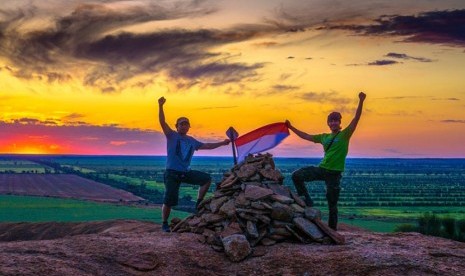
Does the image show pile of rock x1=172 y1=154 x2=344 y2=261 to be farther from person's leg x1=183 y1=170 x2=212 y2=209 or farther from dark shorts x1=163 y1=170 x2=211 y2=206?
dark shorts x1=163 y1=170 x2=211 y2=206

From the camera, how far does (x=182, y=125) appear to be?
555 inches

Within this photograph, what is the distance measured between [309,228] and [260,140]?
321 cm

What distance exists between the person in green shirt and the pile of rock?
642 mm

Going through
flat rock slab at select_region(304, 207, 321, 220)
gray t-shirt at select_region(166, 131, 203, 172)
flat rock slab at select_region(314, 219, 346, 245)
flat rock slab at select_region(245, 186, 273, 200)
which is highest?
gray t-shirt at select_region(166, 131, 203, 172)

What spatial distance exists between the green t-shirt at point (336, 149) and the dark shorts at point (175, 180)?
2.97m

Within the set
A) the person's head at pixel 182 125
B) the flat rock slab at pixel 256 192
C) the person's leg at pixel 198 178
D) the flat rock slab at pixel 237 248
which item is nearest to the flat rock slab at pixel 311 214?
the flat rock slab at pixel 256 192

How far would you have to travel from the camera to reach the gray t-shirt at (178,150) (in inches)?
551

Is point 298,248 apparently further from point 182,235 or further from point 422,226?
point 422,226

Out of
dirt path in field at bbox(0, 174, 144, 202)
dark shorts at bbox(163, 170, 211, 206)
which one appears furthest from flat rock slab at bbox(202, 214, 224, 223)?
dirt path in field at bbox(0, 174, 144, 202)

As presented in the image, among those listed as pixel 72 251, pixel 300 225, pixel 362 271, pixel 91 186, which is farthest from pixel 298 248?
pixel 91 186

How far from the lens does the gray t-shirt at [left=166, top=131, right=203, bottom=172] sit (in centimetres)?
1399

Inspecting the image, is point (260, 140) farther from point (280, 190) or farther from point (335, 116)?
point (335, 116)

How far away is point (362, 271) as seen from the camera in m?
11.2

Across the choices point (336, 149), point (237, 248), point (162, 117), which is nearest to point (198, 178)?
point (162, 117)
